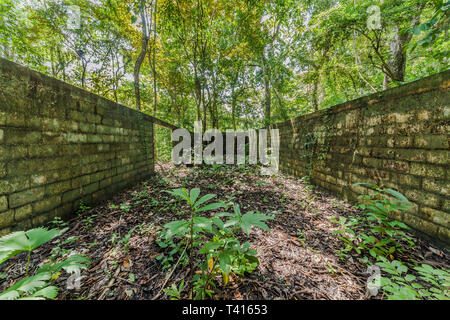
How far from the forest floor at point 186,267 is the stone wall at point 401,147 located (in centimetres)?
37

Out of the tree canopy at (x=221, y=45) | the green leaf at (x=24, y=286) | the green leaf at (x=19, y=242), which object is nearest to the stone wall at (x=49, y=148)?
the green leaf at (x=19, y=242)

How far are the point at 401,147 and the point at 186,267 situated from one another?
8.98ft

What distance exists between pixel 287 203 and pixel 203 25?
599 cm

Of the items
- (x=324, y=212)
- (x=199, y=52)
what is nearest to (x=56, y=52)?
(x=199, y=52)

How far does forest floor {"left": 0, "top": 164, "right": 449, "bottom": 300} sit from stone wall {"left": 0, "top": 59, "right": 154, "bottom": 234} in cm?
32

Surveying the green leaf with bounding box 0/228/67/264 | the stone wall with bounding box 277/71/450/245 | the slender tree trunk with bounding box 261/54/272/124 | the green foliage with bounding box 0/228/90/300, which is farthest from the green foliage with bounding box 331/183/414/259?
the slender tree trunk with bounding box 261/54/272/124

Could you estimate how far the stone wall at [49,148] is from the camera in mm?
1459

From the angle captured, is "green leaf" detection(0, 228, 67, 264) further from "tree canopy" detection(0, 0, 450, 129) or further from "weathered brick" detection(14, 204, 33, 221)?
"tree canopy" detection(0, 0, 450, 129)

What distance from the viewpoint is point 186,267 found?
1.32m

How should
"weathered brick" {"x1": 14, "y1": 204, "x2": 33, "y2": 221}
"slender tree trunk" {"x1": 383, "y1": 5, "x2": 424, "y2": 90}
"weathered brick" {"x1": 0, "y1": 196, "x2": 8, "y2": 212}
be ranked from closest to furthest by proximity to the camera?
"weathered brick" {"x1": 0, "y1": 196, "x2": 8, "y2": 212} < "weathered brick" {"x1": 14, "y1": 204, "x2": 33, "y2": 221} < "slender tree trunk" {"x1": 383, "y1": 5, "x2": 424, "y2": 90}

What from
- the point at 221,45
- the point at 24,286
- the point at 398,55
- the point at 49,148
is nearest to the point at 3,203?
the point at 49,148

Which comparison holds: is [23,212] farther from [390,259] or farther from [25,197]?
[390,259]

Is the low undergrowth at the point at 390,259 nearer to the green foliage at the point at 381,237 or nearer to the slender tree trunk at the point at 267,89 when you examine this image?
the green foliage at the point at 381,237

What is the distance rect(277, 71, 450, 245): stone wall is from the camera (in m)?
1.53
